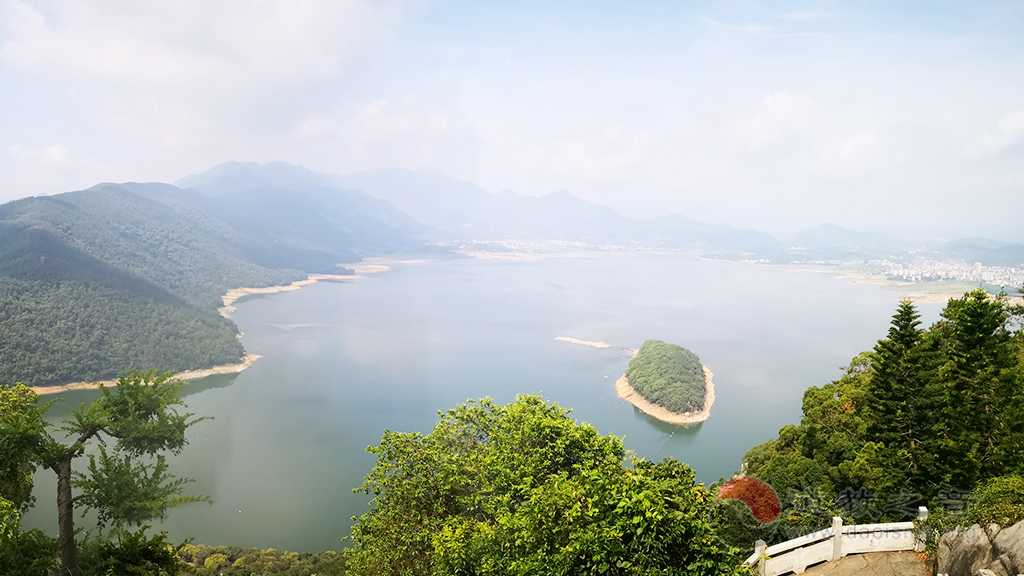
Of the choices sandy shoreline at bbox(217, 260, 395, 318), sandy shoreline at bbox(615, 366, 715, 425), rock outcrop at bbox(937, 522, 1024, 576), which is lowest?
sandy shoreline at bbox(615, 366, 715, 425)

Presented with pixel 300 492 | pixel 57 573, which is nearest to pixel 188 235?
pixel 300 492

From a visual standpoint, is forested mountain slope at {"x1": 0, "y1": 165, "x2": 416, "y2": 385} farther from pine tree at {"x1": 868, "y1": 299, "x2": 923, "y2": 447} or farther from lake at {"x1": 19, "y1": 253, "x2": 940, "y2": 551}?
pine tree at {"x1": 868, "y1": 299, "x2": 923, "y2": 447}

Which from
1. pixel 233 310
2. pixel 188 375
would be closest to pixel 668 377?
pixel 188 375

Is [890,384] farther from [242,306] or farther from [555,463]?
[242,306]

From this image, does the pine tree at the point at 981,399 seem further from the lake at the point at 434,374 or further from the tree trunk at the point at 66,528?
the lake at the point at 434,374

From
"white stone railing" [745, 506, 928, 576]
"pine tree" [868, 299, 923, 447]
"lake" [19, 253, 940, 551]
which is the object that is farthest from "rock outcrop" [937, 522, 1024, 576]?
"lake" [19, 253, 940, 551]
